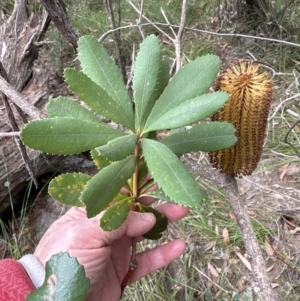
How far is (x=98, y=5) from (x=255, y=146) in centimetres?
290

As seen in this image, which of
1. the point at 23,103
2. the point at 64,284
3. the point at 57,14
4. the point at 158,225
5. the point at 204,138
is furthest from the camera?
the point at 57,14

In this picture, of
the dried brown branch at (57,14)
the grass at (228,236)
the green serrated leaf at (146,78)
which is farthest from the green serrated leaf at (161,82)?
the grass at (228,236)

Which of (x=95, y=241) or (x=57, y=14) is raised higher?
(x=57, y=14)

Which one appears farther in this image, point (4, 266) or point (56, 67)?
point (56, 67)

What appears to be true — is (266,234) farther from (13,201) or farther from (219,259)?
(13,201)

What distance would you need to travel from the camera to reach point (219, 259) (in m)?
1.76

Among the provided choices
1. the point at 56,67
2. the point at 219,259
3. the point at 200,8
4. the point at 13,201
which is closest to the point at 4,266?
the point at 219,259

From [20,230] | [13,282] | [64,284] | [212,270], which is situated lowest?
[212,270]

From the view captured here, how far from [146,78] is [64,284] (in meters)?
0.32

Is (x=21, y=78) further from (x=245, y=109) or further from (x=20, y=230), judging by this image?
(x=245, y=109)

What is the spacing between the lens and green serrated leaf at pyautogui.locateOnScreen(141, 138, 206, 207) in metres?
0.52

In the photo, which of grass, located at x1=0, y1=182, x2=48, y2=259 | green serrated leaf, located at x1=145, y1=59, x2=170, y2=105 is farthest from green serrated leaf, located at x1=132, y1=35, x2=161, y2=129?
grass, located at x1=0, y1=182, x2=48, y2=259

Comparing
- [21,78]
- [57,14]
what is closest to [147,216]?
[57,14]

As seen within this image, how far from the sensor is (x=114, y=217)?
0.65m
